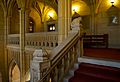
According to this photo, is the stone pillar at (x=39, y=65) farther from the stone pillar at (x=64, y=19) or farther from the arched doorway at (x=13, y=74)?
the arched doorway at (x=13, y=74)

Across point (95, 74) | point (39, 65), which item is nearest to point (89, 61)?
point (95, 74)

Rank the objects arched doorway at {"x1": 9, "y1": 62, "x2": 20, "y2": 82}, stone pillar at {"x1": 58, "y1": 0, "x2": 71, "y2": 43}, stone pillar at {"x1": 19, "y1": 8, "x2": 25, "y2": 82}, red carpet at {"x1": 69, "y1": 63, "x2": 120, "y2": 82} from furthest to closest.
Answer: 1. arched doorway at {"x1": 9, "y1": 62, "x2": 20, "y2": 82}
2. stone pillar at {"x1": 19, "y1": 8, "x2": 25, "y2": 82}
3. stone pillar at {"x1": 58, "y1": 0, "x2": 71, "y2": 43}
4. red carpet at {"x1": 69, "y1": 63, "x2": 120, "y2": 82}

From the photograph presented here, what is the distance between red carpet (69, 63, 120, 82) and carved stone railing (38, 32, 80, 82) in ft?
1.01

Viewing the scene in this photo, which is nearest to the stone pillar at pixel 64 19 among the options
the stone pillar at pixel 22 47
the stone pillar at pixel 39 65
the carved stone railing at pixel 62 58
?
the carved stone railing at pixel 62 58

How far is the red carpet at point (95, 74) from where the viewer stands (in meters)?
3.83

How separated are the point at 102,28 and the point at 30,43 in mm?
5171

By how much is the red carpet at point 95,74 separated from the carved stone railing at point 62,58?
1.01 feet

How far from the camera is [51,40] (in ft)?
25.4

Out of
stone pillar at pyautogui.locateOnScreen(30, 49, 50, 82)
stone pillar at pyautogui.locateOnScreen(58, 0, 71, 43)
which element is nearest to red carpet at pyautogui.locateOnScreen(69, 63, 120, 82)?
stone pillar at pyautogui.locateOnScreen(30, 49, 50, 82)

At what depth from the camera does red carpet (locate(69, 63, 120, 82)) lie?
151 inches

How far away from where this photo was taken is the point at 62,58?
4227 millimetres

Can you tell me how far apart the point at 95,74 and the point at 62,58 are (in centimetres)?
85

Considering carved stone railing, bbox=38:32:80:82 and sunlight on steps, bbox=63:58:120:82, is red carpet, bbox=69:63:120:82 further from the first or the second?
carved stone railing, bbox=38:32:80:82

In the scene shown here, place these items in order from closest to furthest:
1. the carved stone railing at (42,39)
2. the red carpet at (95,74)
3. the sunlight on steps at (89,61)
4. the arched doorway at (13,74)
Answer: the red carpet at (95,74)
the sunlight on steps at (89,61)
the carved stone railing at (42,39)
the arched doorway at (13,74)
